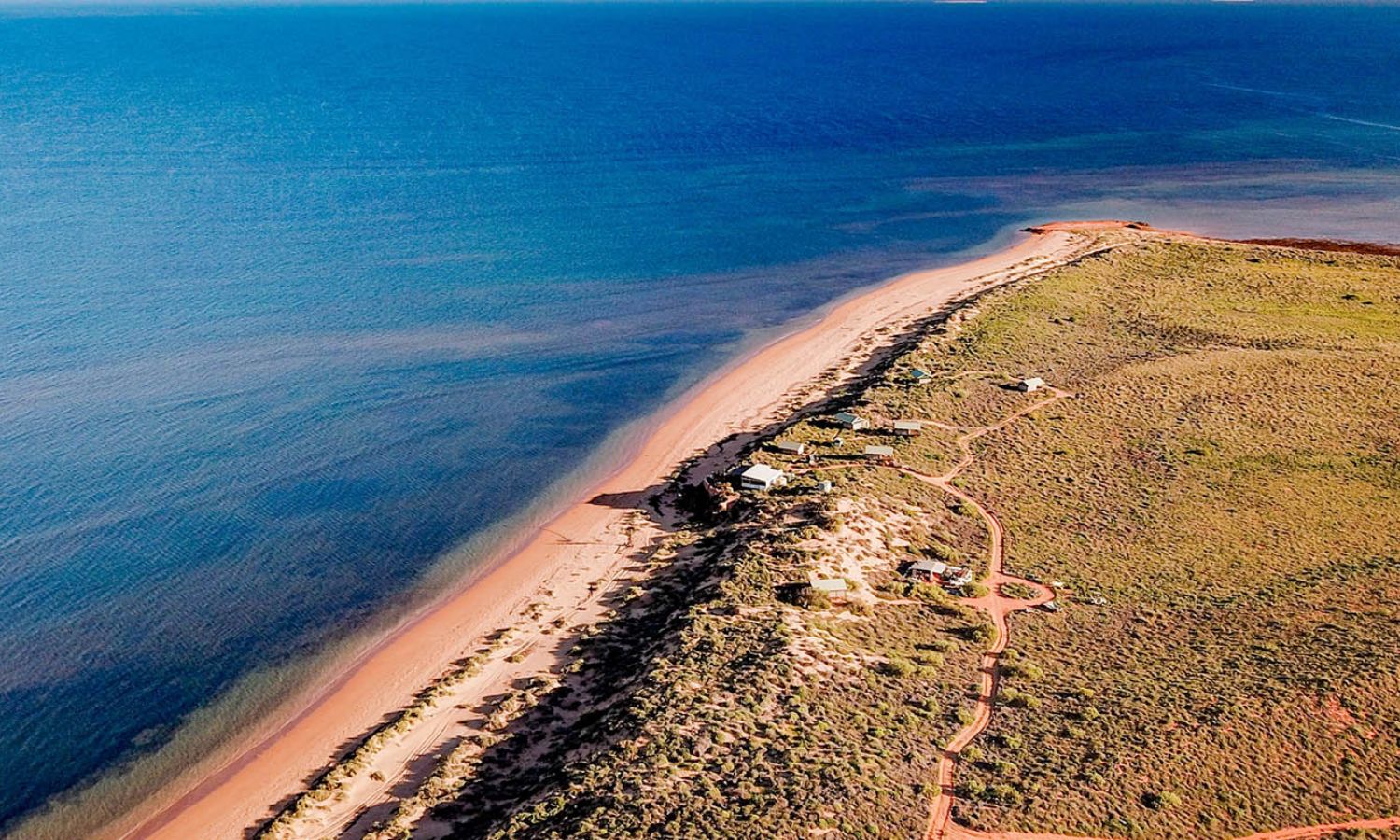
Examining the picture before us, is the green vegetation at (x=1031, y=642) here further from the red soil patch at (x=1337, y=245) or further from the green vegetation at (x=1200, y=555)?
the red soil patch at (x=1337, y=245)

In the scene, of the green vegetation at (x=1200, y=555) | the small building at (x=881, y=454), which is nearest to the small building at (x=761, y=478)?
the small building at (x=881, y=454)

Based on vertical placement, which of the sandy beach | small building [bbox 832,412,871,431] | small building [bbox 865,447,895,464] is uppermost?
small building [bbox 832,412,871,431]

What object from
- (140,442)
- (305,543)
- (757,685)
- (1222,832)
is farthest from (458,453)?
(1222,832)

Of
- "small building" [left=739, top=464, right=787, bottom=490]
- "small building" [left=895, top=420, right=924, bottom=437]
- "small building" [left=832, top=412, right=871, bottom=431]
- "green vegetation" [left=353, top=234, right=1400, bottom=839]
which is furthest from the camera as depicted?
"small building" [left=832, top=412, right=871, bottom=431]

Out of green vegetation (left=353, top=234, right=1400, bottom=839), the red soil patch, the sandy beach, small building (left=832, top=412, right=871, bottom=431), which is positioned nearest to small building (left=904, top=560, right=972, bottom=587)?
green vegetation (left=353, top=234, right=1400, bottom=839)

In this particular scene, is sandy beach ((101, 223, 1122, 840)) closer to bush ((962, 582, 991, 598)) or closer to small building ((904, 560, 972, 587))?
small building ((904, 560, 972, 587))

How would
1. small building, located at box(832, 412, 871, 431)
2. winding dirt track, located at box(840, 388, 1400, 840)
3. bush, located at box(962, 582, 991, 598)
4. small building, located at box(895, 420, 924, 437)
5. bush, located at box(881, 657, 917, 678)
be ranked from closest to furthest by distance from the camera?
winding dirt track, located at box(840, 388, 1400, 840)
bush, located at box(881, 657, 917, 678)
bush, located at box(962, 582, 991, 598)
small building, located at box(895, 420, 924, 437)
small building, located at box(832, 412, 871, 431)

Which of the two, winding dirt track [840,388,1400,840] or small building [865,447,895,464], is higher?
small building [865,447,895,464]
